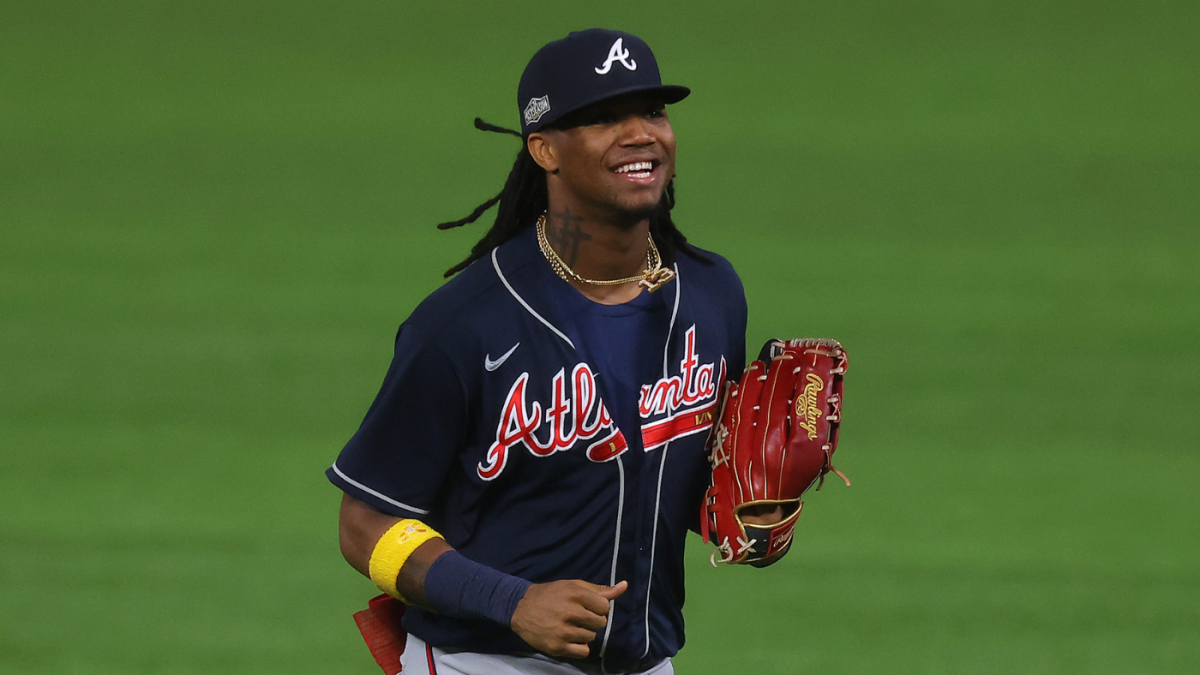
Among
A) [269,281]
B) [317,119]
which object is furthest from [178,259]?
[317,119]

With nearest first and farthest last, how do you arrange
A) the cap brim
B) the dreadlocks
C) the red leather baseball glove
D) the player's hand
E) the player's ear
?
1. the player's hand
2. the cap brim
3. the player's ear
4. the red leather baseball glove
5. the dreadlocks

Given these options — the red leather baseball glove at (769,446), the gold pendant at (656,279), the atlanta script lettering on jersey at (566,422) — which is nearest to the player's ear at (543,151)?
the gold pendant at (656,279)

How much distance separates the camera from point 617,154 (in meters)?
3.06

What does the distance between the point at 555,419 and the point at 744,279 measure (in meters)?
6.49

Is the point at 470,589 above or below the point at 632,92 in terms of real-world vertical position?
below

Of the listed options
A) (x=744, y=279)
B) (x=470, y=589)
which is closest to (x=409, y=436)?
(x=470, y=589)

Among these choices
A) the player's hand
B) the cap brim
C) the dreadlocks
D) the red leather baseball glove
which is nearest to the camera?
the player's hand

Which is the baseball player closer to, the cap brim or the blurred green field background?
the cap brim

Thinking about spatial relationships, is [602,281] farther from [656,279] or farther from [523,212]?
[523,212]

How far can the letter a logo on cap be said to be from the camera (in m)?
3.04

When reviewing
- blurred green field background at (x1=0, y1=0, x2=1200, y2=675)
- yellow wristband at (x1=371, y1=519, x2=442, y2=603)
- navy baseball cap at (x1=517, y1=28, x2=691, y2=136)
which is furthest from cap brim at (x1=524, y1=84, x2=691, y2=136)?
blurred green field background at (x1=0, y1=0, x2=1200, y2=675)

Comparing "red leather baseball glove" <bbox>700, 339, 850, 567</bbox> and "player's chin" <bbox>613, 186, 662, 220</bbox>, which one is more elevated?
"player's chin" <bbox>613, 186, 662, 220</bbox>

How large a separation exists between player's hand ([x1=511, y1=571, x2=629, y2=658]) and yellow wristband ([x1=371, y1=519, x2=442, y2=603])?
25 centimetres

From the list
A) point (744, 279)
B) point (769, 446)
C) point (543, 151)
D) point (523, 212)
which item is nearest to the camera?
point (543, 151)
